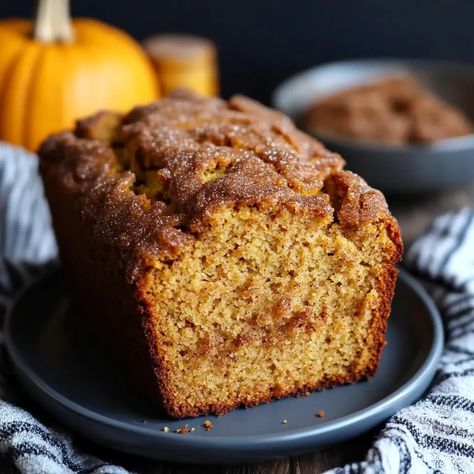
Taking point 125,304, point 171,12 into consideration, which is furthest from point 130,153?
point 171,12

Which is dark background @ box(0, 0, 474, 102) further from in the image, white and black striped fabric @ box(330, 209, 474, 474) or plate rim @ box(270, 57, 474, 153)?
white and black striped fabric @ box(330, 209, 474, 474)

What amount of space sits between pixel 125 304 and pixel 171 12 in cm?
241

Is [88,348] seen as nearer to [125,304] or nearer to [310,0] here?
[125,304]

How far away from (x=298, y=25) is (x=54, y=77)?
Result: 130cm

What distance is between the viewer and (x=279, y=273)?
195 cm

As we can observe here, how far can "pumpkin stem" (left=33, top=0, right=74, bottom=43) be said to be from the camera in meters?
3.40

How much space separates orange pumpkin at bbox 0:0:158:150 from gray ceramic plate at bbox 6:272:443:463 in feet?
3.55

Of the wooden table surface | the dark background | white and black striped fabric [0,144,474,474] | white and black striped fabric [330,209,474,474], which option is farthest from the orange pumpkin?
the wooden table surface

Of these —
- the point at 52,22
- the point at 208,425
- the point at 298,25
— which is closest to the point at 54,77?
the point at 52,22

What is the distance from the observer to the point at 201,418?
2.03 metres

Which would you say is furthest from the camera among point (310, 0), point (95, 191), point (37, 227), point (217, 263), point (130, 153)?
point (310, 0)

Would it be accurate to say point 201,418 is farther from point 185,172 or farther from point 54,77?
point 54,77

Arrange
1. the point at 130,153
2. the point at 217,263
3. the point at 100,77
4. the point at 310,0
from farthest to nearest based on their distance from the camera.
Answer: the point at 310,0
the point at 100,77
the point at 130,153
the point at 217,263

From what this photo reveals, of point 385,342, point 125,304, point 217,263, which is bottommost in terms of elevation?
point 385,342
